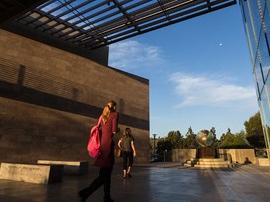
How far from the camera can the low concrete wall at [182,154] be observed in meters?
30.6

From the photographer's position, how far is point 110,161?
4.82 metres

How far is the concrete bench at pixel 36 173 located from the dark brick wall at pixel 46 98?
21.2 ft

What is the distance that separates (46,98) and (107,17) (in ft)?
20.9

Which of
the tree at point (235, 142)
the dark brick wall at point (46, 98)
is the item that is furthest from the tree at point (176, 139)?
the dark brick wall at point (46, 98)

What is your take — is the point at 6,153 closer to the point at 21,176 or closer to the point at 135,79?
the point at 21,176

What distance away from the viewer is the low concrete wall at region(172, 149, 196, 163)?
30.6m

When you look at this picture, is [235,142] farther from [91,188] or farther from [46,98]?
[91,188]

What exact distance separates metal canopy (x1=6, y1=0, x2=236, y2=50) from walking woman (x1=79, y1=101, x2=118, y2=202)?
448 inches

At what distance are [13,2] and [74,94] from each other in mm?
13757

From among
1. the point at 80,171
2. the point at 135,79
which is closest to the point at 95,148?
the point at 80,171

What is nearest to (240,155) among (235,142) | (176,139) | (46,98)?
(46,98)

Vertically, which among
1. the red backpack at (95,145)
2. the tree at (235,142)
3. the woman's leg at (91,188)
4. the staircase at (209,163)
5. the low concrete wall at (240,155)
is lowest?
the woman's leg at (91,188)

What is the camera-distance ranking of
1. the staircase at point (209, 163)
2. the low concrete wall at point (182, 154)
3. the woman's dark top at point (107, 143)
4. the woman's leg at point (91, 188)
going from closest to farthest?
the woman's leg at point (91, 188) → the woman's dark top at point (107, 143) → the staircase at point (209, 163) → the low concrete wall at point (182, 154)

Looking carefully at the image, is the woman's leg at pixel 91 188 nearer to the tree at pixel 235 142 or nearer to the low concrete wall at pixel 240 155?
the low concrete wall at pixel 240 155
